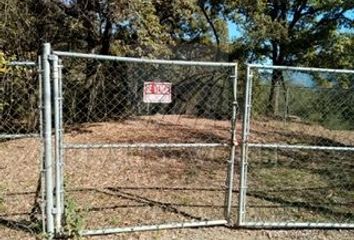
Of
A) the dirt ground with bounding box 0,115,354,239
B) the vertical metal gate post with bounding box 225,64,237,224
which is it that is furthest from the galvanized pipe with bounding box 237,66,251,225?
the dirt ground with bounding box 0,115,354,239

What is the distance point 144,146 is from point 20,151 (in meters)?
5.41

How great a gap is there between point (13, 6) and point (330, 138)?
8.14 metres

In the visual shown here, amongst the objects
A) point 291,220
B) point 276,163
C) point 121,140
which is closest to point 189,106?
point 121,140

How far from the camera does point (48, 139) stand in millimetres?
4918

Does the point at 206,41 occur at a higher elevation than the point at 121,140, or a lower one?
higher

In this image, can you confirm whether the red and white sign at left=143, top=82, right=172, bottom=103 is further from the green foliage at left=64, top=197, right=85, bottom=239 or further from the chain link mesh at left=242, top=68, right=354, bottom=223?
the green foliage at left=64, top=197, right=85, bottom=239

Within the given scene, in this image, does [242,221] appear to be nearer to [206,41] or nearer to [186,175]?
[186,175]

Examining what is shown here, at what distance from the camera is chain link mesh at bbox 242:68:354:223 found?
671cm

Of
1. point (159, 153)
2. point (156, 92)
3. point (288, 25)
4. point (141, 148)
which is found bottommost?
point (159, 153)

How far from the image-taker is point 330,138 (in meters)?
12.9

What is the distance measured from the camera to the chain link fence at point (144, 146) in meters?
5.78

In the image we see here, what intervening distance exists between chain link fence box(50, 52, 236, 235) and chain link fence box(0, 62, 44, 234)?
1.60 feet

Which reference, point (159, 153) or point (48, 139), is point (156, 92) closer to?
point (48, 139)

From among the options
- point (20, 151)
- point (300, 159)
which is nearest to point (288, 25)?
point (300, 159)
